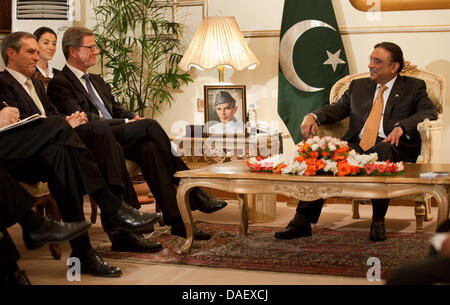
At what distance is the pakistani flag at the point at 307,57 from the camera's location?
5277mm

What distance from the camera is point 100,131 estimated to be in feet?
11.1

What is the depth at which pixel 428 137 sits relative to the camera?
394 centimetres

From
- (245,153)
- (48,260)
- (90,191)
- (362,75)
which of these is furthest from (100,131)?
(362,75)

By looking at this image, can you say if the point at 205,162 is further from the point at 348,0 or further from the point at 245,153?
the point at 348,0

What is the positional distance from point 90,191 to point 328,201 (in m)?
2.92

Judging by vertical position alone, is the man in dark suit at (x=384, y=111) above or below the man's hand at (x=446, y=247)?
above

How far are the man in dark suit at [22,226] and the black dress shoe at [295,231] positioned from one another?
54.3 inches

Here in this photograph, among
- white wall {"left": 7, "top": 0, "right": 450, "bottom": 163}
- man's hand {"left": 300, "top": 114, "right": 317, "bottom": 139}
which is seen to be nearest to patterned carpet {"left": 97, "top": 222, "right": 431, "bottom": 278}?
man's hand {"left": 300, "top": 114, "right": 317, "bottom": 139}

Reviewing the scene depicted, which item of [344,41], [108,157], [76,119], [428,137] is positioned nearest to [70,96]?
[76,119]

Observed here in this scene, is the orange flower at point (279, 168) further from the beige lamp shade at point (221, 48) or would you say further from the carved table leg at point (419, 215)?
the beige lamp shade at point (221, 48)

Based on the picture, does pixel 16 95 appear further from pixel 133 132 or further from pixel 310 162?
pixel 310 162

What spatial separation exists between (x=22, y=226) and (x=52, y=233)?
13 centimetres

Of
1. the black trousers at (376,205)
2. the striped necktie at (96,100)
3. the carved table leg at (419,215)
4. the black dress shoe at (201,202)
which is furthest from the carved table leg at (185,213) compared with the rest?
the carved table leg at (419,215)

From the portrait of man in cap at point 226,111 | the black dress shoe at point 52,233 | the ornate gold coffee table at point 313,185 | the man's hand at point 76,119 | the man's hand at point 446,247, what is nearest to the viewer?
the man's hand at point 446,247
